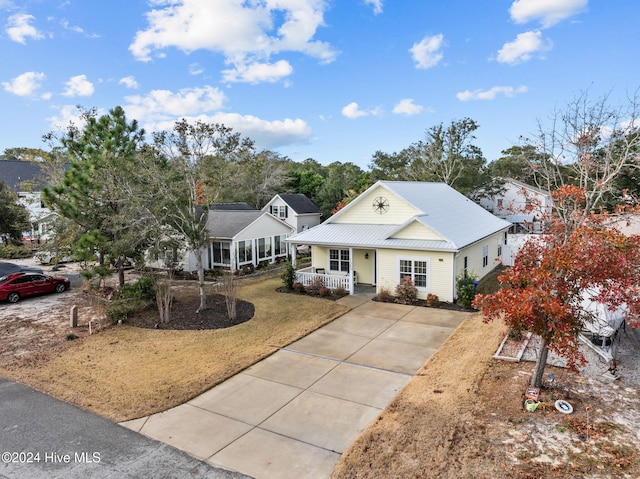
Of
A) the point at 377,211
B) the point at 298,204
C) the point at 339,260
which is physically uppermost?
the point at 298,204

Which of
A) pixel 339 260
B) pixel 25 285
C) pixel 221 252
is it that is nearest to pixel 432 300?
pixel 339 260

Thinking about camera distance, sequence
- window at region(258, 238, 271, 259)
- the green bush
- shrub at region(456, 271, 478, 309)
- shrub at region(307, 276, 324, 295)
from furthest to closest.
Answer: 1. the green bush
2. window at region(258, 238, 271, 259)
3. shrub at region(307, 276, 324, 295)
4. shrub at region(456, 271, 478, 309)

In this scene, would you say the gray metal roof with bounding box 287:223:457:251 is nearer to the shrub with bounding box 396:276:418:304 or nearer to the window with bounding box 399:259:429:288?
the window with bounding box 399:259:429:288

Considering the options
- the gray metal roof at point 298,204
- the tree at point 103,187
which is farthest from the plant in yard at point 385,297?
the gray metal roof at point 298,204

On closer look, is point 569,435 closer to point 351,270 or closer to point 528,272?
point 528,272

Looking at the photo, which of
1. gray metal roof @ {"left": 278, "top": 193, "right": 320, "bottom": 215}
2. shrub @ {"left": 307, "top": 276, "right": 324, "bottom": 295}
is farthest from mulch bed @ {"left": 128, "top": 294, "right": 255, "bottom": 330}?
gray metal roof @ {"left": 278, "top": 193, "right": 320, "bottom": 215}

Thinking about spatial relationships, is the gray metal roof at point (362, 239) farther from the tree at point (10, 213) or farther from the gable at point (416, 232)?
the tree at point (10, 213)

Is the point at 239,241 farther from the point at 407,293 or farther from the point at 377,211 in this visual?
the point at 407,293
